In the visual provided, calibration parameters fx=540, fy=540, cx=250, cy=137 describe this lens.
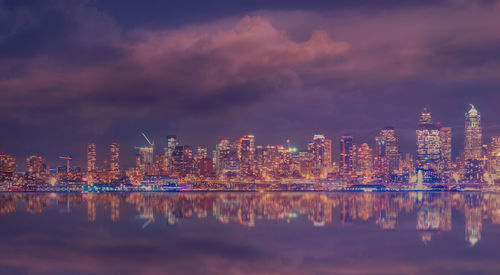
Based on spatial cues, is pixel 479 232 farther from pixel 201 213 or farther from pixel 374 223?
pixel 201 213

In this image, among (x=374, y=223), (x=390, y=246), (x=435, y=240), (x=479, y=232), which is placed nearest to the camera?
(x=390, y=246)

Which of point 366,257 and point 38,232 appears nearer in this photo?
point 366,257

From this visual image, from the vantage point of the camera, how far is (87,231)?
5091cm

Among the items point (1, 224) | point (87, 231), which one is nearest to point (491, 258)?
point (87, 231)

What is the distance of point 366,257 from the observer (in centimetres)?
3597

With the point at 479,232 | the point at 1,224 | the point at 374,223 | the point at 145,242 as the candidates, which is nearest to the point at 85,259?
the point at 145,242

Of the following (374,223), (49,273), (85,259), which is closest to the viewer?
(49,273)

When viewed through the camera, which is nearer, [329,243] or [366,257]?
[366,257]

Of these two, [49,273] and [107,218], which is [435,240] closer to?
[49,273]

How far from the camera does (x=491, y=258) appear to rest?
36.4 metres

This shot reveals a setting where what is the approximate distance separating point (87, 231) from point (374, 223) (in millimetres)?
29062

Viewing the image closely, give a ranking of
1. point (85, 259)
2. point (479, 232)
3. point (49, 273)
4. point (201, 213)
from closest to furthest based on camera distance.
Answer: point (49, 273), point (85, 259), point (479, 232), point (201, 213)

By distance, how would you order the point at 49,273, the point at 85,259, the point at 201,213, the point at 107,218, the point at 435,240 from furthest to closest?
the point at 201,213 → the point at 107,218 → the point at 435,240 → the point at 85,259 → the point at 49,273

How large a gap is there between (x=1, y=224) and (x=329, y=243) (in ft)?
119
